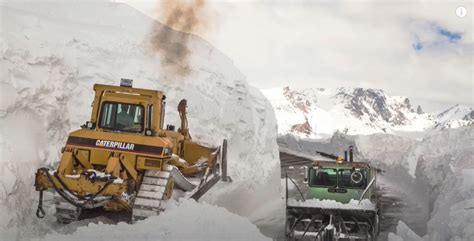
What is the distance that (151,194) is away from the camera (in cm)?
1035

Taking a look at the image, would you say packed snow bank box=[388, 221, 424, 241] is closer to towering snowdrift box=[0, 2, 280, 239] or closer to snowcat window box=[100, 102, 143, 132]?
snowcat window box=[100, 102, 143, 132]

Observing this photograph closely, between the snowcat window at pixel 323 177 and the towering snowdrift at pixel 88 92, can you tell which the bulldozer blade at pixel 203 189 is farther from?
the towering snowdrift at pixel 88 92

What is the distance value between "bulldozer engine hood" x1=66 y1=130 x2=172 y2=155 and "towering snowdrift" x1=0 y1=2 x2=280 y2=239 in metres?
2.22

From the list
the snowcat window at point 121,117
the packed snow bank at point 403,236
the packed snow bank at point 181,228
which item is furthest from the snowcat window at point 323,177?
the snowcat window at point 121,117

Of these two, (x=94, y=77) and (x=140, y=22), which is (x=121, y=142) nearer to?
(x=94, y=77)

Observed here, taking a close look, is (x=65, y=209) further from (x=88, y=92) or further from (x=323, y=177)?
(x=88, y=92)

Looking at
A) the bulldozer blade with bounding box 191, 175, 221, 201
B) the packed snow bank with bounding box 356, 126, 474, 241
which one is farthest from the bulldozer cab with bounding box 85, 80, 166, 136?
the packed snow bank with bounding box 356, 126, 474, 241

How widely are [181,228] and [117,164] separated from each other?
78.1 inches

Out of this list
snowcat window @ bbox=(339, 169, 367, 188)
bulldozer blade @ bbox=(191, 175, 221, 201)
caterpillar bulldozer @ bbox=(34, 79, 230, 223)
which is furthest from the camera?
snowcat window @ bbox=(339, 169, 367, 188)

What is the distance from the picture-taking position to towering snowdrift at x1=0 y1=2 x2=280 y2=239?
12.8 meters

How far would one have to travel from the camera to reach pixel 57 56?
52.5ft

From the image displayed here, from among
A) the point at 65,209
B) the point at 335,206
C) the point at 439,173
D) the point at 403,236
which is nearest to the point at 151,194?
the point at 65,209

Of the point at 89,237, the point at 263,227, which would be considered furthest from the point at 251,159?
the point at 89,237

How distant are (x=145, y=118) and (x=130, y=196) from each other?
1902 mm
